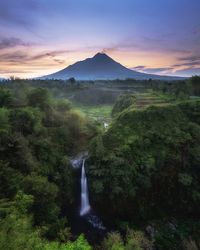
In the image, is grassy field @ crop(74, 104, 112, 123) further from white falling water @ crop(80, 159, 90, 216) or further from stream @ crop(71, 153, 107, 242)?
white falling water @ crop(80, 159, 90, 216)

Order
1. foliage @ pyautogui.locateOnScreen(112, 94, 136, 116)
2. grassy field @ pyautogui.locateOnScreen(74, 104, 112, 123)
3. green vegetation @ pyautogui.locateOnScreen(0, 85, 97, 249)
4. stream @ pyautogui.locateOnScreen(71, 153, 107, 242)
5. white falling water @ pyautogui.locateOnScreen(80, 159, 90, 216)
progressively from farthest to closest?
grassy field @ pyautogui.locateOnScreen(74, 104, 112, 123) → foliage @ pyautogui.locateOnScreen(112, 94, 136, 116) → white falling water @ pyautogui.locateOnScreen(80, 159, 90, 216) → stream @ pyautogui.locateOnScreen(71, 153, 107, 242) → green vegetation @ pyautogui.locateOnScreen(0, 85, 97, 249)

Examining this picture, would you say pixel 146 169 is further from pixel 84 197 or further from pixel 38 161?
pixel 38 161

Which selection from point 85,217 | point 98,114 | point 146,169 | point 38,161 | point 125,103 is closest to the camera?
point 38,161

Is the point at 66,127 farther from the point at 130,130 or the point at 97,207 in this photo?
the point at 97,207

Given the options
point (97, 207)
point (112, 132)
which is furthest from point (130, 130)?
point (97, 207)

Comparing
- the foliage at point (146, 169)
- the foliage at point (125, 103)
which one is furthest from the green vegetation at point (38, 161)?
the foliage at point (125, 103)

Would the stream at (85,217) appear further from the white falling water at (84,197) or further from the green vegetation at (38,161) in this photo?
the green vegetation at (38,161)

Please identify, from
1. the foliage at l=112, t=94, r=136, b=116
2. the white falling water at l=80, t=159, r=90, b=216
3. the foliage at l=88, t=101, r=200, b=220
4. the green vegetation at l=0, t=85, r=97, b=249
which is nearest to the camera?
the green vegetation at l=0, t=85, r=97, b=249

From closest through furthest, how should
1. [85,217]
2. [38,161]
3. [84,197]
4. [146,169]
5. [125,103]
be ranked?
[38,161], [85,217], [146,169], [84,197], [125,103]

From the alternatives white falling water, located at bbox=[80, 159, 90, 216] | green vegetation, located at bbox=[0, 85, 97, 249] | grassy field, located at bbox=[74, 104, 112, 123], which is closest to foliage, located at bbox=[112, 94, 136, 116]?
grassy field, located at bbox=[74, 104, 112, 123]

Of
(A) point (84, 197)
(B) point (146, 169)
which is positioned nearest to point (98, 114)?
(B) point (146, 169)

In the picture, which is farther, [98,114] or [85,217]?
[98,114]
